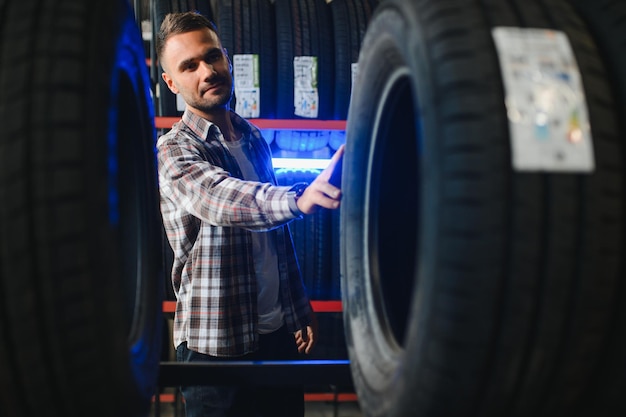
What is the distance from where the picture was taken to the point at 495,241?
744 millimetres

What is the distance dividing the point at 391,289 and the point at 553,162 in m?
0.63

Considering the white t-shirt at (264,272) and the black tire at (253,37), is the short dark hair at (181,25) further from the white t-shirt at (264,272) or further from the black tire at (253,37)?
the black tire at (253,37)

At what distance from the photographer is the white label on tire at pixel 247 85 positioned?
3008mm

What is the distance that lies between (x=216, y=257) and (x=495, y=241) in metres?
1.21

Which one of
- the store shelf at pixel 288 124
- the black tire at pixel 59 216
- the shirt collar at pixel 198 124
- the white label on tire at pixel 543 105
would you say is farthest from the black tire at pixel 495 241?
the store shelf at pixel 288 124

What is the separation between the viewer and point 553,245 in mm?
759

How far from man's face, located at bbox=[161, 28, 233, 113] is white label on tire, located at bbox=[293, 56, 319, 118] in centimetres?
117

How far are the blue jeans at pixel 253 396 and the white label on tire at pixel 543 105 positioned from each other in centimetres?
128

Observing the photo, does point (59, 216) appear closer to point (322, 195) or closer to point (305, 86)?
point (322, 195)

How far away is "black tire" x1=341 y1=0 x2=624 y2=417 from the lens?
2.46 ft

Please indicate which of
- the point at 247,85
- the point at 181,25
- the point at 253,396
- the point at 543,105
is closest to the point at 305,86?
the point at 247,85

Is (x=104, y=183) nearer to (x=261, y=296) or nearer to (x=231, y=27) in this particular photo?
(x=261, y=296)

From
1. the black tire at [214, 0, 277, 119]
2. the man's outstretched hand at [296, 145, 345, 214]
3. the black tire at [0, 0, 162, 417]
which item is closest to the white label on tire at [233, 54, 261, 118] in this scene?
the black tire at [214, 0, 277, 119]

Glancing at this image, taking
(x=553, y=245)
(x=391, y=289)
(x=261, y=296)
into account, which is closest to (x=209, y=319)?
(x=261, y=296)
